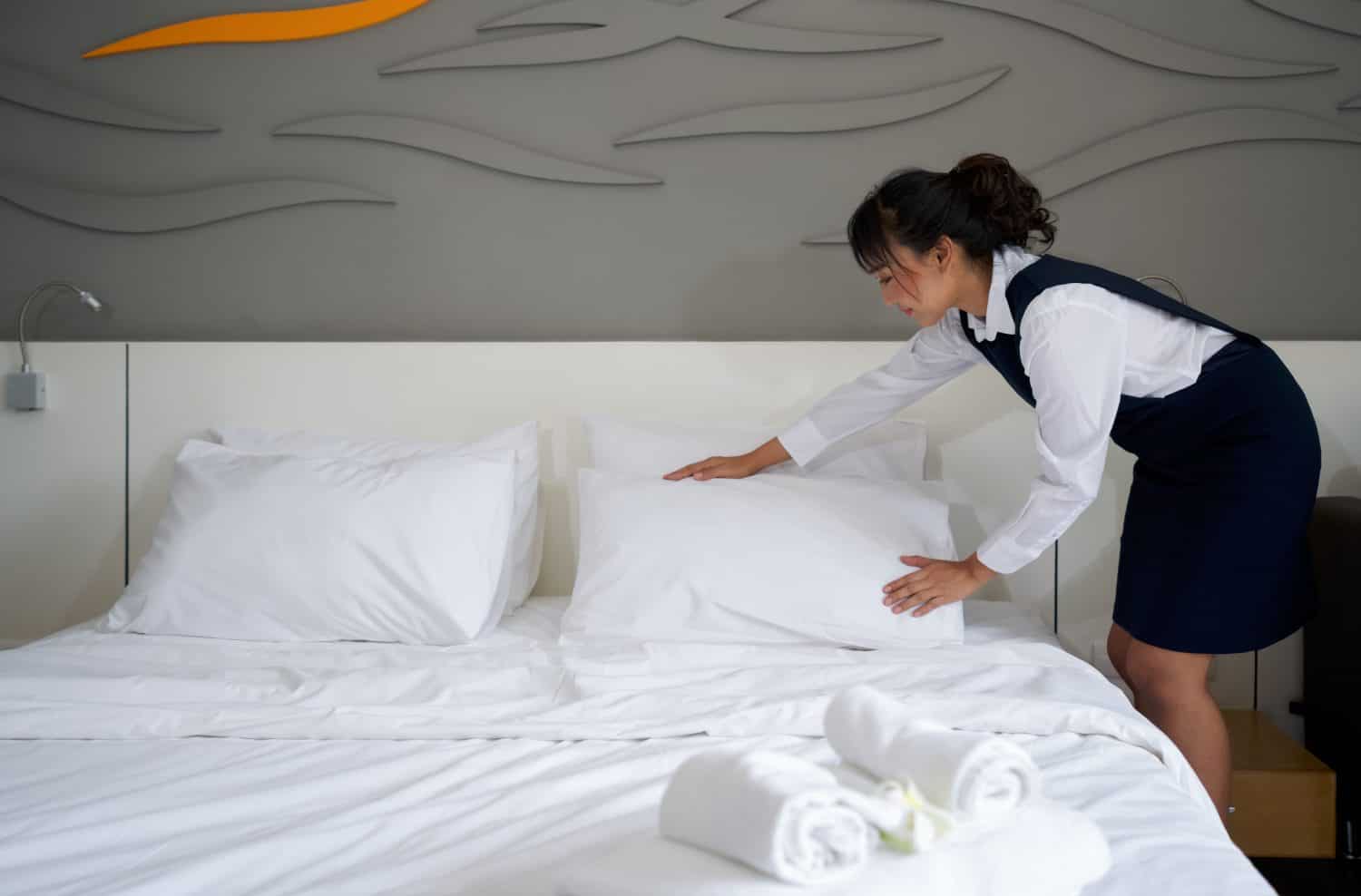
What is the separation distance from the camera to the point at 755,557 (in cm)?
198

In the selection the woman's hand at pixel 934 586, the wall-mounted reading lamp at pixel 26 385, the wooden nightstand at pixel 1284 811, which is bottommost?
the wooden nightstand at pixel 1284 811

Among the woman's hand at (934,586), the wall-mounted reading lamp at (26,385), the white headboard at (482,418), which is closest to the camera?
the woman's hand at (934,586)

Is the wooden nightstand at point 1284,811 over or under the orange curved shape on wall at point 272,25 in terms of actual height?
under

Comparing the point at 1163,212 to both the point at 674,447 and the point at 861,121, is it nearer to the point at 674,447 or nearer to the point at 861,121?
the point at 861,121

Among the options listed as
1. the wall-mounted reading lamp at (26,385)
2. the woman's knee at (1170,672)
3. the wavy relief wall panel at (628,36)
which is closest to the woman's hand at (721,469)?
the woman's knee at (1170,672)

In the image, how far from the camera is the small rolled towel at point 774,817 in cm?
80

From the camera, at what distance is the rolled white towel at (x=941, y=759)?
89 cm

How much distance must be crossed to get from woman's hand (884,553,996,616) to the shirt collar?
408mm

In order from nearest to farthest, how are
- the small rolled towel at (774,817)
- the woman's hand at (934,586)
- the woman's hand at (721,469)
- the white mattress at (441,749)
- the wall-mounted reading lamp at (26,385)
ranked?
the small rolled towel at (774,817)
the white mattress at (441,749)
the woman's hand at (934,586)
the woman's hand at (721,469)
the wall-mounted reading lamp at (26,385)

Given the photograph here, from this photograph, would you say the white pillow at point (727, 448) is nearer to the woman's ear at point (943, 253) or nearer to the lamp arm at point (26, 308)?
the woman's ear at point (943, 253)

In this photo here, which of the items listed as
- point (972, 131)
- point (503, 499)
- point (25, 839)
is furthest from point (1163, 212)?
point (25, 839)

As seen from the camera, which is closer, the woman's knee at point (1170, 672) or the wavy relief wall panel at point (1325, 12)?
the woman's knee at point (1170, 672)

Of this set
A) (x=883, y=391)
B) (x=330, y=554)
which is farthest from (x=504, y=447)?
(x=883, y=391)

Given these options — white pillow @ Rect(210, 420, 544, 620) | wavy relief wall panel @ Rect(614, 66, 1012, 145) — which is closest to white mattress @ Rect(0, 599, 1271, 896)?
white pillow @ Rect(210, 420, 544, 620)
